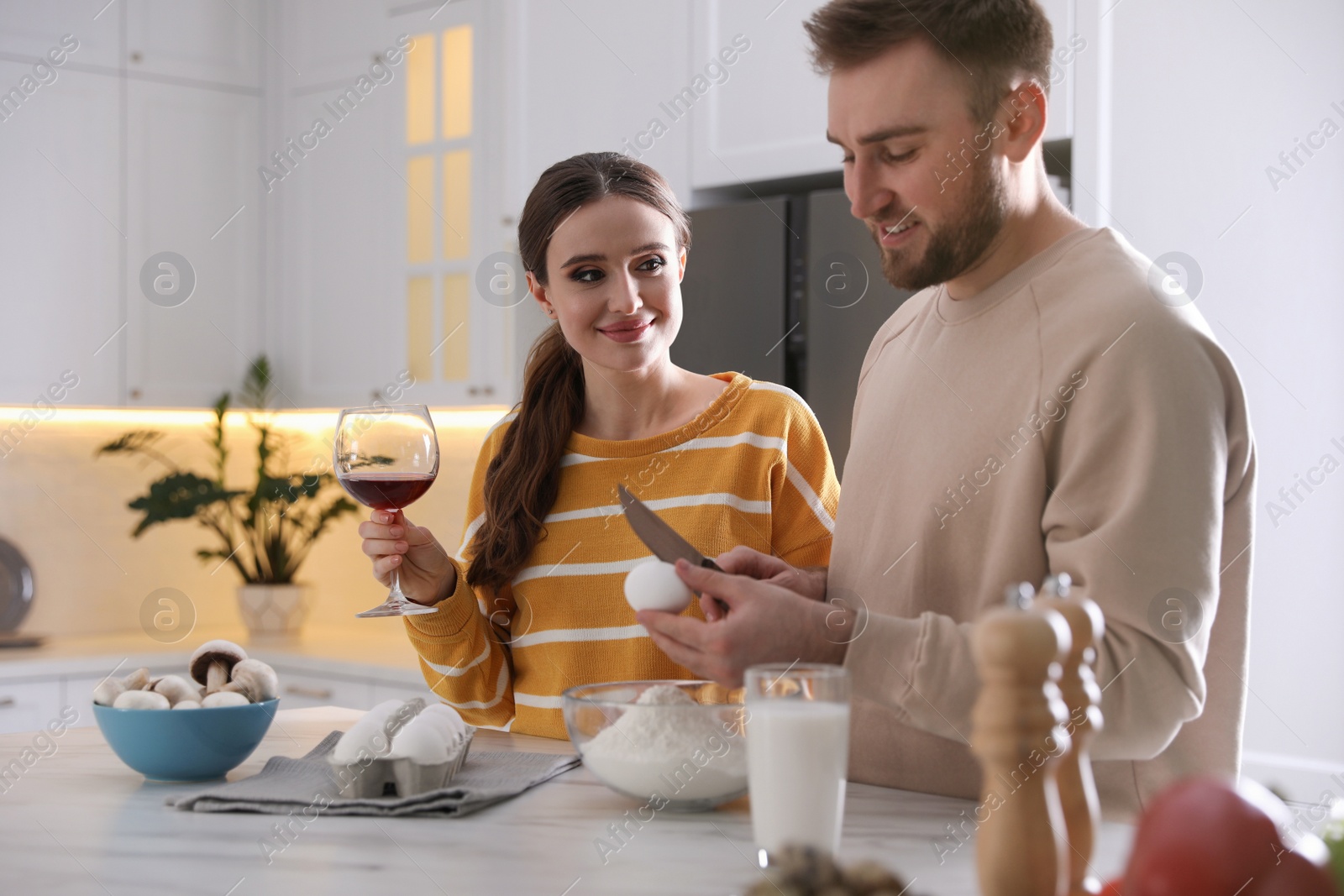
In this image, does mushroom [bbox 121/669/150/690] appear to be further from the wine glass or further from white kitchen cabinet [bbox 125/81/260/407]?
white kitchen cabinet [bbox 125/81/260/407]

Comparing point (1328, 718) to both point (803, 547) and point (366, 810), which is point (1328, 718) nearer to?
point (803, 547)

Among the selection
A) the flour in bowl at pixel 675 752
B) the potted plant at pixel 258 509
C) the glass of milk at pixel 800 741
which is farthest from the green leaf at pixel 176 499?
the glass of milk at pixel 800 741

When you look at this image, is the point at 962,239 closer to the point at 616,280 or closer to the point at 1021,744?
→ the point at 616,280

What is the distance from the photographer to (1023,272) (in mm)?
1164

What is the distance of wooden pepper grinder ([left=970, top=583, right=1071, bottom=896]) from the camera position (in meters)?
0.53

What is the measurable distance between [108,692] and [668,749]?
0.55 meters

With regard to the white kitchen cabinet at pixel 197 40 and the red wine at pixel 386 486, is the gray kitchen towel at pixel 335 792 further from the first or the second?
the white kitchen cabinet at pixel 197 40

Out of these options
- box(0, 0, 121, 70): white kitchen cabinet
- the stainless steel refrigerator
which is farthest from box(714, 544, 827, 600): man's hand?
box(0, 0, 121, 70): white kitchen cabinet

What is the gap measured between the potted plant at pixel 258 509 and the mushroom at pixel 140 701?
2.45 m

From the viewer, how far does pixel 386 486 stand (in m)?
1.32

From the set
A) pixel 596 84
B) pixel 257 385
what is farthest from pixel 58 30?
pixel 596 84

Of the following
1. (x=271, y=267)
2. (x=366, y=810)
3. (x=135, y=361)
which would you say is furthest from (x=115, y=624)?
(x=366, y=810)

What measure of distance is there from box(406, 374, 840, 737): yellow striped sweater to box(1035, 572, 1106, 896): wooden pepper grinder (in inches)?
36.8

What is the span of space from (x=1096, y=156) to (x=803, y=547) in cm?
92
